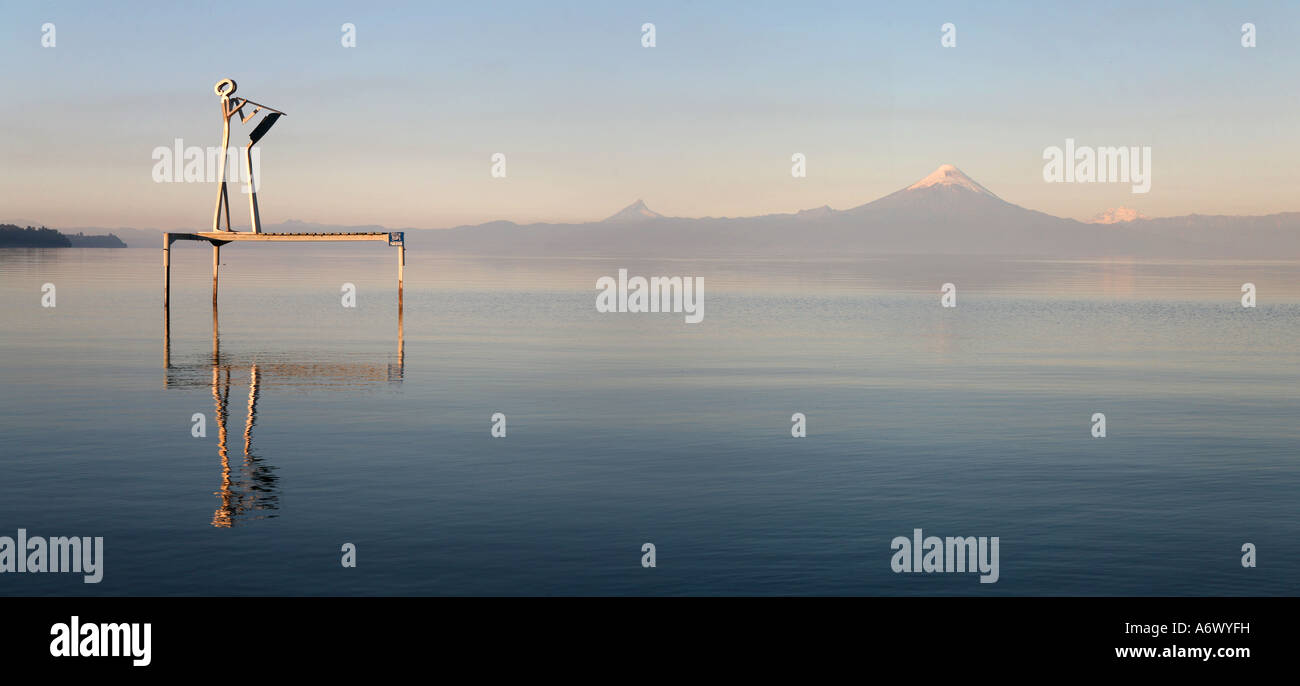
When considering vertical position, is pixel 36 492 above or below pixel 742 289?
below

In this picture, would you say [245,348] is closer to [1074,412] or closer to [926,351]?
[926,351]

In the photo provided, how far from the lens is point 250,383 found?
3716cm

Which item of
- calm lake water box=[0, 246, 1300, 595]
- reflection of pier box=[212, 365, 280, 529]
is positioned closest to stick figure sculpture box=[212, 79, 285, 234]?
calm lake water box=[0, 246, 1300, 595]

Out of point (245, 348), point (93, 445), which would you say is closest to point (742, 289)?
point (245, 348)

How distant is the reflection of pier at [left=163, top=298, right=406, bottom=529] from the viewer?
20.6 meters

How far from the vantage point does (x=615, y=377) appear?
40656 mm

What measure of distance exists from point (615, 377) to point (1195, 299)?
69697 millimetres

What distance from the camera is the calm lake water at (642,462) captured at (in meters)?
17.0

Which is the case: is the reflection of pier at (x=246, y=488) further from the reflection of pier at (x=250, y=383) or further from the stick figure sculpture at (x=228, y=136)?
the stick figure sculpture at (x=228, y=136)

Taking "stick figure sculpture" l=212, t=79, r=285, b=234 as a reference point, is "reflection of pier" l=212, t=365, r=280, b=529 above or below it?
below

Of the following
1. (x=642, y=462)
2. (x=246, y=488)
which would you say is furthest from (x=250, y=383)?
(x=642, y=462)

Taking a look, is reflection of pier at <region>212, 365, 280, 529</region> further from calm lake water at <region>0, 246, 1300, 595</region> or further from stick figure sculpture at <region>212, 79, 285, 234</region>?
stick figure sculpture at <region>212, 79, 285, 234</region>

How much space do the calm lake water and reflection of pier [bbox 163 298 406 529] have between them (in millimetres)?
128
